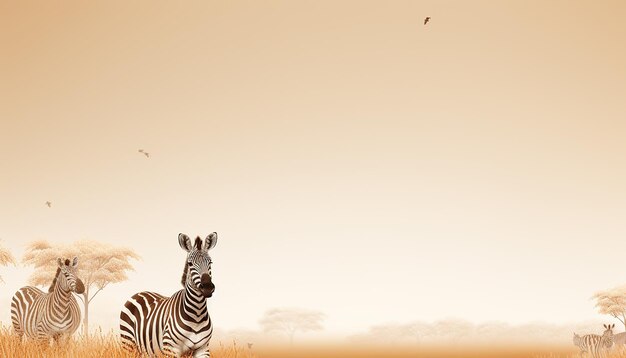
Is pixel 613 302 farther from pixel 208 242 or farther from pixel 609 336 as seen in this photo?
pixel 208 242

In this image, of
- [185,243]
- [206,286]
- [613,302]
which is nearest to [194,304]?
[206,286]

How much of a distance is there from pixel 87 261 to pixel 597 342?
30053mm

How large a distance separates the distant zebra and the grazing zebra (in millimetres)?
24532

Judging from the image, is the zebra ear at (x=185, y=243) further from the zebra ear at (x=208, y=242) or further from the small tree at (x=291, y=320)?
the small tree at (x=291, y=320)

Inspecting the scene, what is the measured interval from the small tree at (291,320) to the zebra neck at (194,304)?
244ft

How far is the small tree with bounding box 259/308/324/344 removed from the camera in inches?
3346

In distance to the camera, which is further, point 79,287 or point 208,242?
point 79,287

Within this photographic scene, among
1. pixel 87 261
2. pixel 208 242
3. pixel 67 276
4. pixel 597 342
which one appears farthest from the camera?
pixel 87 261

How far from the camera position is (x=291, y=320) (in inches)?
3391

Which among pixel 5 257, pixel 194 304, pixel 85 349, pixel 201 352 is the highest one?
pixel 5 257

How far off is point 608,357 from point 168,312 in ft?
83.1

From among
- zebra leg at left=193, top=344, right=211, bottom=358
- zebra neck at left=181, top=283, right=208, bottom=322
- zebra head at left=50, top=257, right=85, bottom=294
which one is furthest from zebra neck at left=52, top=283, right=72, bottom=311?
zebra neck at left=181, top=283, right=208, bottom=322

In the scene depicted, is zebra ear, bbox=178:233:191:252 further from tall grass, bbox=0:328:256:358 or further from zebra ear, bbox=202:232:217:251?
tall grass, bbox=0:328:256:358

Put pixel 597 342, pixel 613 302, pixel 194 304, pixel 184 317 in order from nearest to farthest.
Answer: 1. pixel 194 304
2. pixel 184 317
3. pixel 597 342
4. pixel 613 302
